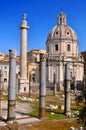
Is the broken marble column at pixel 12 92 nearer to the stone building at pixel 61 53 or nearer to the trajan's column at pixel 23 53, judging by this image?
the trajan's column at pixel 23 53

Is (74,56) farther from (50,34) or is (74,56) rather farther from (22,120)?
(22,120)

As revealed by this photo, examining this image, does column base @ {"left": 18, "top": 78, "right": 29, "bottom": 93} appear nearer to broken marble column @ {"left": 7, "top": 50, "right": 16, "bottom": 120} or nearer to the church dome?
the church dome

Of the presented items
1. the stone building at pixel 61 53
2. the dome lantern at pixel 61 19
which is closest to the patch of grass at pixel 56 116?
the stone building at pixel 61 53

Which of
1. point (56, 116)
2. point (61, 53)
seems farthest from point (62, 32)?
point (56, 116)

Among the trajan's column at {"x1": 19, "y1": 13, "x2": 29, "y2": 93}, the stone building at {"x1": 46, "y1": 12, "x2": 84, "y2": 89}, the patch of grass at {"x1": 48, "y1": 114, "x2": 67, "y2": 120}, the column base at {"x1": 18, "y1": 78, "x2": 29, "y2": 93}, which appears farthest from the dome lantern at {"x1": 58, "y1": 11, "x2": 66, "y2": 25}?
Result: the patch of grass at {"x1": 48, "y1": 114, "x2": 67, "y2": 120}

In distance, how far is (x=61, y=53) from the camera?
66.2 m

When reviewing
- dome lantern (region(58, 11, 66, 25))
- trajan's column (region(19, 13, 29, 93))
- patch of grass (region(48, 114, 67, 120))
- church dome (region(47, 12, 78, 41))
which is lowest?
patch of grass (region(48, 114, 67, 120))

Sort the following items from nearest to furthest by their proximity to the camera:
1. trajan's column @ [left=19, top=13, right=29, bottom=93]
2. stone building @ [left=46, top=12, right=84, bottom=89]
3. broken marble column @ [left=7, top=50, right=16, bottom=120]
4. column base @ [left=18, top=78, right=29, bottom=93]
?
broken marble column @ [left=7, top=50, right=16, bottom=120] < trajan's column @ [left=19, top=13, right=29, bottom=93] < column base @ [left=18, top=78, right=29, bottom=93] < stone building @ [left=46, top=12, right=84, bottom=89]

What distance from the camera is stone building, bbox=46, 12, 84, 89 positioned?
64.9 meters

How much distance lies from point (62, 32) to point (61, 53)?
5942mm

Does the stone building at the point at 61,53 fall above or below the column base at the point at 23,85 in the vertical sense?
above

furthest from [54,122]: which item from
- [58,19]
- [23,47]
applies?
[58,19]

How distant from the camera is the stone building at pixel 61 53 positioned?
64875 millimetres

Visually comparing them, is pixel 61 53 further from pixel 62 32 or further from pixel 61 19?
pixel 61 19
